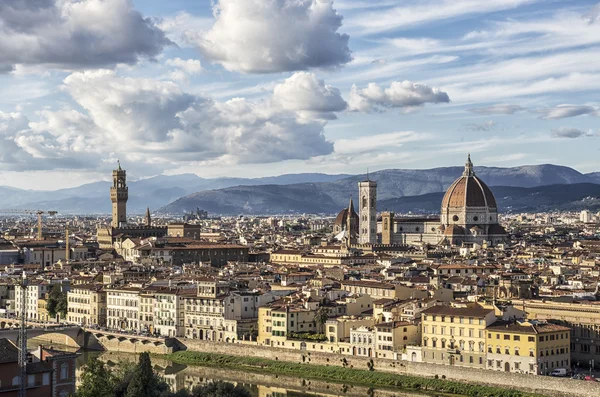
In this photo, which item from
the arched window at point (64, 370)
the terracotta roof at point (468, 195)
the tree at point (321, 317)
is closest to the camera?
the arched window at point (64, 370)

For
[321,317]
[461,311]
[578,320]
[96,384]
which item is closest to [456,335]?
[461,311]

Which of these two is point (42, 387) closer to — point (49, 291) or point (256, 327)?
point (256, 327)

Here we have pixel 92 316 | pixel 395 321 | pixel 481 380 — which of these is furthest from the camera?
pixel 92 316

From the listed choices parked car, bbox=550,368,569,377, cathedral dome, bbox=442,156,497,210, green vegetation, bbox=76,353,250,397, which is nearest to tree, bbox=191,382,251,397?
green vegetation, bbox=76,353,250,397

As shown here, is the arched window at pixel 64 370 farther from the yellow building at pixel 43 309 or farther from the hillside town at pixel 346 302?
the yellow building at pixel 43 309

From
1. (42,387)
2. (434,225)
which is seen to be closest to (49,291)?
(42,387)

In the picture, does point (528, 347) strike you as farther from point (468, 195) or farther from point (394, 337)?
point (468, 195)

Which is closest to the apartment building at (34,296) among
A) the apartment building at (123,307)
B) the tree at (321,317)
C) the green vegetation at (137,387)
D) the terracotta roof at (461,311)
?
the apartment building at (123,307)
